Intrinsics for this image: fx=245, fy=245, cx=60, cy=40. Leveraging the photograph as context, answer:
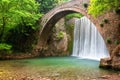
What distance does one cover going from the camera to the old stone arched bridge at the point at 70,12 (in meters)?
17.6

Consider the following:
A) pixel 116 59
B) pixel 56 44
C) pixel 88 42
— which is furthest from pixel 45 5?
pixel 116 59

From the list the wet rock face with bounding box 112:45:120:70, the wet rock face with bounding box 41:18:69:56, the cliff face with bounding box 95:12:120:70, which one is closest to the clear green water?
the wet rock face with bounding box 112:45:120:70

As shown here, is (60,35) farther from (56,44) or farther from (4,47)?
(4,47)

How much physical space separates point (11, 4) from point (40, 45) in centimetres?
777

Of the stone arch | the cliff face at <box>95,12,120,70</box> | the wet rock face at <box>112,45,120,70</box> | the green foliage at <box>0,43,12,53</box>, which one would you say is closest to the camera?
the wet rock face at <box>112,45,120,70</box>

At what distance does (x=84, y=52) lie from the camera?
2714 cm

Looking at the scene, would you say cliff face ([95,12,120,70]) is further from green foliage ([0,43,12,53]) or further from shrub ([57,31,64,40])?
shrub ([57,31,64,40])

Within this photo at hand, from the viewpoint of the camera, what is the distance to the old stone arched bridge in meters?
17.6

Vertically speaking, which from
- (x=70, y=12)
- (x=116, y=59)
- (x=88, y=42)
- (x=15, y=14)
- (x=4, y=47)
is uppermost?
(x=70, y=12)

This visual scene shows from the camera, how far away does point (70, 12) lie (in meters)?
25.1

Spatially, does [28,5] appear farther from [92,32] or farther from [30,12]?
A: [92,32]

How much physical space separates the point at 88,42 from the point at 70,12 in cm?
Answer: 381

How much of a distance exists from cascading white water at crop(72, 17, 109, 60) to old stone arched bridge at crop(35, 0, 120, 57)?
2.92 metres

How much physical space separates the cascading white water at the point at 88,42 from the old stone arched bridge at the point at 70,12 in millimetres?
2915
